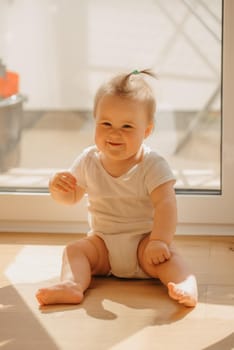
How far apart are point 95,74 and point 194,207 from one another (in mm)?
481

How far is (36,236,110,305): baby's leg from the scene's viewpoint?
131 cm

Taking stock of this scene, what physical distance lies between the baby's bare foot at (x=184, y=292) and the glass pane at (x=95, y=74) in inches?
19.9

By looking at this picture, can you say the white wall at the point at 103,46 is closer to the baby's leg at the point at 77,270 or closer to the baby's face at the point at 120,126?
the baby's face at the point at 120,126

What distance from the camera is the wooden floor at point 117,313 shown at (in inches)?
45.4

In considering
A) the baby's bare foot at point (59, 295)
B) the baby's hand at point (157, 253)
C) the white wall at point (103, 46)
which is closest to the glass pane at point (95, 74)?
the white wall at point (103, 46)

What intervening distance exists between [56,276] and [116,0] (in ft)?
2.52

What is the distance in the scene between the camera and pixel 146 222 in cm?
150

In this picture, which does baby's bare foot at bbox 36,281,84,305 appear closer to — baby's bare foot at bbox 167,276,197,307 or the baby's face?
baby's bare foot at bbox 167,276,197,307

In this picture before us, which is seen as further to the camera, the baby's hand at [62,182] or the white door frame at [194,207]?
the white door frame at [194,207]

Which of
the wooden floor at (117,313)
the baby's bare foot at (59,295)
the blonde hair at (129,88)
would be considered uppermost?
the blonde hair at (129,88)

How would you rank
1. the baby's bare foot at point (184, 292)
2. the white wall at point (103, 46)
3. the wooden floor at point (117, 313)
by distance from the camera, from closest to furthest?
the wooden floor at point (117, 313) → the baby's bare foot at point (184, 292) → the white wall at point (103, 46)

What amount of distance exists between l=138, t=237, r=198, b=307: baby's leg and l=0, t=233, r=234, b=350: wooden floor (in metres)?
0.02

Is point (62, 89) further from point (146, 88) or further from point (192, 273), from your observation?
point (192, 273)

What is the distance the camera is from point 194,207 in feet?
5.80
